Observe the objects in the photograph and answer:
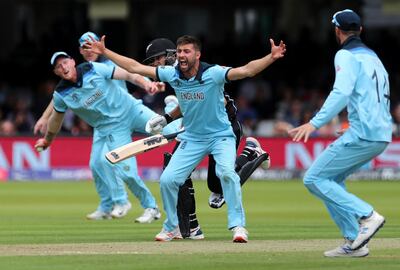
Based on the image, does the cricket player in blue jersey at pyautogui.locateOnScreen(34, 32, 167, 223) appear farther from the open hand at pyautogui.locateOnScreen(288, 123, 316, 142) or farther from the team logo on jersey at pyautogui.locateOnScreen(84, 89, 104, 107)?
the open hand at pyautogui.locateOnScreen(288, 123, 316, 142)

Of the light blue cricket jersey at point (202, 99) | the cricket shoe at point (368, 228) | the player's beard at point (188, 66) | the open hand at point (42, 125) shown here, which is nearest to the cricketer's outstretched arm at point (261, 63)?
the light blue cricket jersey at point (202, 99)

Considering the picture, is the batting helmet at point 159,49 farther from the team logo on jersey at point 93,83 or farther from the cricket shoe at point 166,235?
the team logo on jersey at point 93,83

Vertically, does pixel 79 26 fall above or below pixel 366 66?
below

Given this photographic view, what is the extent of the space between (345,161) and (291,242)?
1787 mm

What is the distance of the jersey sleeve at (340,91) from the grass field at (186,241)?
1.17 meters

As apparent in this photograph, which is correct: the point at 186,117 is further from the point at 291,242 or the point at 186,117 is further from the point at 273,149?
the point at 273,149

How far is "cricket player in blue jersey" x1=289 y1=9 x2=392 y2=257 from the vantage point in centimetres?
998

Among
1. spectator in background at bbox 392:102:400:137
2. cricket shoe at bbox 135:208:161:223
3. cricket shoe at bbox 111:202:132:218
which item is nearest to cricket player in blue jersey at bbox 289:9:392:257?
cricket shoe at bbox 135:208:161:223

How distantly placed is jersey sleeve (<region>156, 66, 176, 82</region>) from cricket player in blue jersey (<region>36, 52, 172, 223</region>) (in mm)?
2361

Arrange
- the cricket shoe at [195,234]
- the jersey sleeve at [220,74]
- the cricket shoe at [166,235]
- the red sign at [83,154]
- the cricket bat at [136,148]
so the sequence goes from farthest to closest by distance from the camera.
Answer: the red sign at [83,154] → the cricket shoe at [195,234] → the cricket bat at [136,148] → the cricket shoe at [166,235] → the jersey sleeve at [220,74]

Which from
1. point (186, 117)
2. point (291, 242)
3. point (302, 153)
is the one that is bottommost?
point (302, 153)

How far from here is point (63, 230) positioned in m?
13.6

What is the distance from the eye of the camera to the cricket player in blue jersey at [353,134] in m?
9.98

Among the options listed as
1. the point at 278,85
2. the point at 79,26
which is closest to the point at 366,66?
the point at 278,85
